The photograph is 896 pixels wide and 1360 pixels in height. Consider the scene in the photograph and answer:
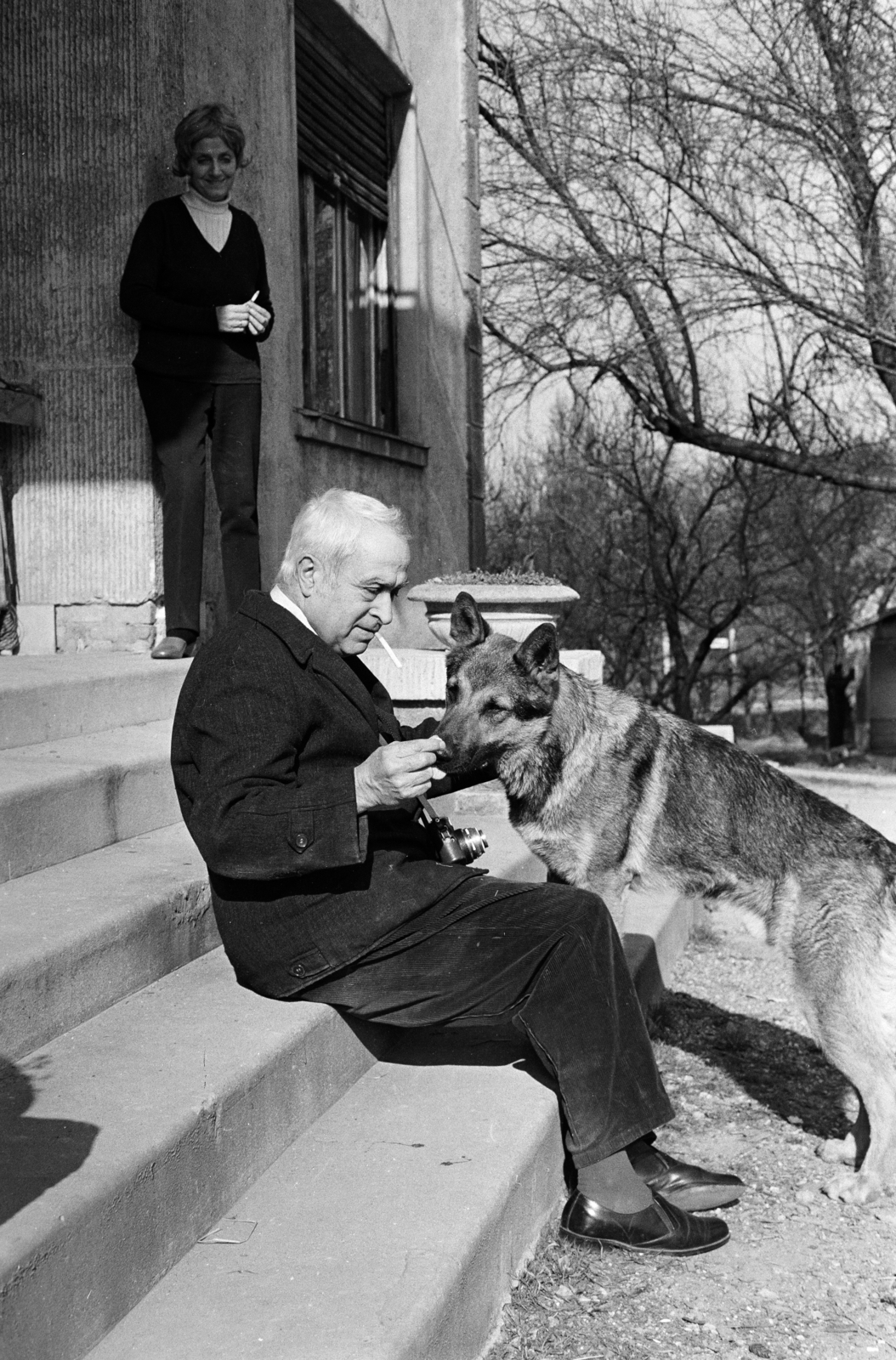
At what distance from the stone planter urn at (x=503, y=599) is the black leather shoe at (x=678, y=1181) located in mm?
3829

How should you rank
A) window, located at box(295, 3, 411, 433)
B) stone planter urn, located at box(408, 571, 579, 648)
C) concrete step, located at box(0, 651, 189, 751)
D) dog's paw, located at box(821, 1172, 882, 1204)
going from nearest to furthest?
dog's paw, located at box(821, 1172, 882, 1204)
concrete step, located at box(0, 651, 189, 751)
stone planter urn, located at box(408, 571, 579, 648)
window, located at box(295, 3, 411, 433)

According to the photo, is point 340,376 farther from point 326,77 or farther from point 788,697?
point 788,697

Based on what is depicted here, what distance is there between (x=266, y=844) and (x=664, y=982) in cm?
329

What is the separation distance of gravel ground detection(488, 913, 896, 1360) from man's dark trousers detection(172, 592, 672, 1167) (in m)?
0.31

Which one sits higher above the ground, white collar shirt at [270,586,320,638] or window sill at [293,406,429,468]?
window sill at [293,406,429,468]

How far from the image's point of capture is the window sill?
7656 mm

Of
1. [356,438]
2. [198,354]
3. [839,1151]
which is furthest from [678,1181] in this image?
[356,438]

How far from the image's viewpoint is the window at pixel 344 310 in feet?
28.1

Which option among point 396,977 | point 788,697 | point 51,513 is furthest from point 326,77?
point 788,697

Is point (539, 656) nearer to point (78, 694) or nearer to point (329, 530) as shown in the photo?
point (329, 530)

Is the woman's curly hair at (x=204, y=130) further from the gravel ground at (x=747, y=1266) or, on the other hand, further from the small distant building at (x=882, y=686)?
the small distant building at (x=882, y=686)

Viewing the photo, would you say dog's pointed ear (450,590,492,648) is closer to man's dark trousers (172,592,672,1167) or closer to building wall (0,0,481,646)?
man's dark trousers (172,592,672,1167)

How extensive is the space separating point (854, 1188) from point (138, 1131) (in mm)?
2135

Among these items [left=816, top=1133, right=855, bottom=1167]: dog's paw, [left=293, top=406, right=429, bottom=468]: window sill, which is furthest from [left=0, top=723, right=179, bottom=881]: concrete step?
[left=293, top=406, right=429, bottom=468]: window sill
